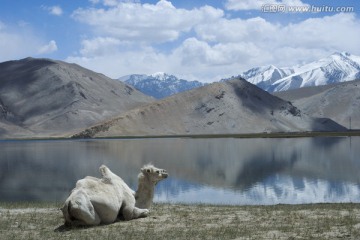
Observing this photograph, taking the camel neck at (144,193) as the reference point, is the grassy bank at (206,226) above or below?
below

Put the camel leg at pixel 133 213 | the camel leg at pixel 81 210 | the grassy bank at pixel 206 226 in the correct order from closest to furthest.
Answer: the grassy bank at pixel 206 226, the camel leg at pixel 81 210, the camel leg at pixel 133 213

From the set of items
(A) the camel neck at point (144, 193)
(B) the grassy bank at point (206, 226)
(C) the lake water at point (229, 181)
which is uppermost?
Answer: (A) the camel neck at point (144, 193)

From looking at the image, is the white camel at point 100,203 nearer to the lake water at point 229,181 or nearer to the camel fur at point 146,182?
the camel fur at point 146,182

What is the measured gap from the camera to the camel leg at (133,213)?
16.6 metres

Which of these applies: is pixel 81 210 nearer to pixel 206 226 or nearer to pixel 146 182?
pixel 206 226

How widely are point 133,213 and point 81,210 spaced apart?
2.45 metres

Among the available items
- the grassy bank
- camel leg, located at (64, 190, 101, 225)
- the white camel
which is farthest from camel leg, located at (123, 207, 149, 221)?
camel leg, located at (64, 190, 101, 225)

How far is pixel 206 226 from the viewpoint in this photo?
1502 cm

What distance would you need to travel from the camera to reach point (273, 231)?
1368cm

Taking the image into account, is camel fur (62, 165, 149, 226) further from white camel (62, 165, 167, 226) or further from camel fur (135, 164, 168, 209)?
camel fur (135, 164, 168, 209)

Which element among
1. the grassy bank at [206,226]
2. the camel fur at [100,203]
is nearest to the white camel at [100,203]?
the camel fur at [100,203]

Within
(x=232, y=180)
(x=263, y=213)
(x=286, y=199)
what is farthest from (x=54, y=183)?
(x=263, y=213)

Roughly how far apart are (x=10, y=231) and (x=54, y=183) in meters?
32.2

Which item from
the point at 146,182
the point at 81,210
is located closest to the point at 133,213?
the point at 146,182
